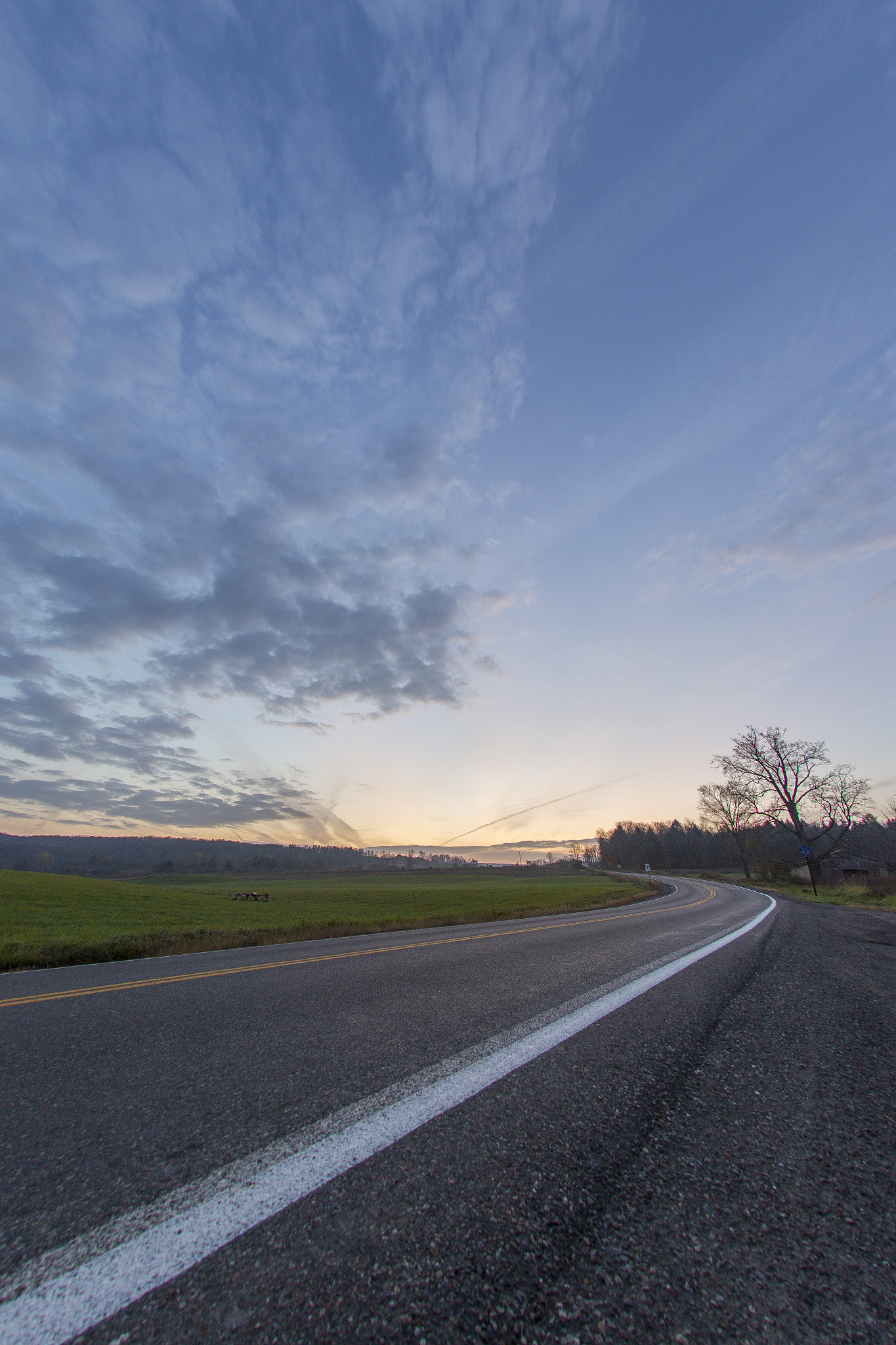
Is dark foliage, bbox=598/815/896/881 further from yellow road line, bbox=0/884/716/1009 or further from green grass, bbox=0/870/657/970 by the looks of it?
yellow road line, bbox=0/884/716/1009

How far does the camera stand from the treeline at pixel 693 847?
5006 cm

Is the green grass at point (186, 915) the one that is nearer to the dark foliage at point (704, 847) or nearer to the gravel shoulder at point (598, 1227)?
the gravel shoulder at point (598, 1227)

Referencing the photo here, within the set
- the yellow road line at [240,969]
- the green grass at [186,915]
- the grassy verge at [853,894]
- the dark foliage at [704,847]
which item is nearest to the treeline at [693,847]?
the dark foliage at [704,847]

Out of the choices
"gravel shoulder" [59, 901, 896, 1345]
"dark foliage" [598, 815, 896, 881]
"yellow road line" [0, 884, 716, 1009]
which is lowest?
"gravel shoulder" [59, 901, 896, 1345]

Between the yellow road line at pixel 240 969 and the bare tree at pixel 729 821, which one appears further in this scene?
the bare tree at pixel 729 821

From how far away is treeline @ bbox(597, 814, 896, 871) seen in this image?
5006 centimetres

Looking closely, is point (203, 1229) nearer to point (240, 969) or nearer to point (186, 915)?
point (240, 969)

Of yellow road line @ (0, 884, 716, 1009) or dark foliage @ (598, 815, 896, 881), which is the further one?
dark foliage @ (598, 815, 896, 881)

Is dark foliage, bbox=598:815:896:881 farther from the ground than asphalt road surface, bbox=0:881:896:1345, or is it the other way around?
dark foliage, bbox=598:815:896:881

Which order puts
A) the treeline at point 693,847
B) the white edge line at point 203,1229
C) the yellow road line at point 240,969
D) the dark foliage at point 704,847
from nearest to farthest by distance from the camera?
the white edge line at point 203,1229
the yellow road line at point 240,969
the dark foliage at point 704,847
the treeline at point 693,847

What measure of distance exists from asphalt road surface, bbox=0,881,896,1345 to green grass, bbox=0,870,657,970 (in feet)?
21.1

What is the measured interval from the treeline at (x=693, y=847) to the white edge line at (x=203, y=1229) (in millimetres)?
51764

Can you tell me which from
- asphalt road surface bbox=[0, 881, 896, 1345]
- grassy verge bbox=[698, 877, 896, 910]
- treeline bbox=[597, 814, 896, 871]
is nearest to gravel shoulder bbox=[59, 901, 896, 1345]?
asphalt road surface bbox=[0, 881, 896, 1345]

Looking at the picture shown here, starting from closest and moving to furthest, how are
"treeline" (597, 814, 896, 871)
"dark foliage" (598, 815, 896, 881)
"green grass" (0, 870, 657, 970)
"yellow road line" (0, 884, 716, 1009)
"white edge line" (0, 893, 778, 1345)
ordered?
"white edge line" (0, 893, 778, 1345)
"yellow road line" (0, 884, 716, 1009)
"green grass" (0, 870, 657, 970)
"dark foliage" (598, 815, 896, 881)
"treeline" (597, 814, 896, 871)
